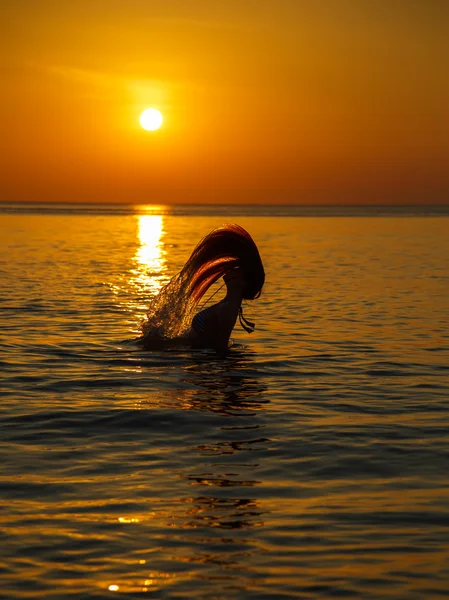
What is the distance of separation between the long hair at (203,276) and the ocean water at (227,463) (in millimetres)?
737

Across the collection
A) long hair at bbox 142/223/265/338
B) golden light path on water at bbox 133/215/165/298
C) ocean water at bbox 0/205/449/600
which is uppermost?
golden light path on water at bbox 133/215/165/298

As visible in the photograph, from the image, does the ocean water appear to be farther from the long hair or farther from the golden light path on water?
the golden light path on water

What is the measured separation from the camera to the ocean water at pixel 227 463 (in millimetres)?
6328

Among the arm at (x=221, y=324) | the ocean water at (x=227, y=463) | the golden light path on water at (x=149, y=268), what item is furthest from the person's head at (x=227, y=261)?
the golden light path on water at (x=149, y=268)

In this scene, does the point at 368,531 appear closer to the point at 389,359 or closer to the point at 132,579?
the point at 132,579

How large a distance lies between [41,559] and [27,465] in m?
2.21

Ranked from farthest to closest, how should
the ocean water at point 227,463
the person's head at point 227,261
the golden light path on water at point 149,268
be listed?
the golden light path on water at point 149,268, the person's head at point 227,261, the ocean water at point 227,463

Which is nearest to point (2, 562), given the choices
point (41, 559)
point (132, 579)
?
point (41, 559)

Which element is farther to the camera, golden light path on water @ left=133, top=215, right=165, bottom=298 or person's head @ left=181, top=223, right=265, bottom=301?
golden light path on water @ left=133, top=215, right=165, bottom=298

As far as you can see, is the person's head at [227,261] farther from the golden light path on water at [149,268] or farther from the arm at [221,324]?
the golden light path on water at [149,268]

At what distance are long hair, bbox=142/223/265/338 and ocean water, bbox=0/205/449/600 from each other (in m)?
0.74

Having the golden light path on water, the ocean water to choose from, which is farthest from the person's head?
the golden light path on water

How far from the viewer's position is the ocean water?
20.8ft

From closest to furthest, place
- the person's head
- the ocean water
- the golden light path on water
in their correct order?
the ocean water
the person's head
the golden light path on water
